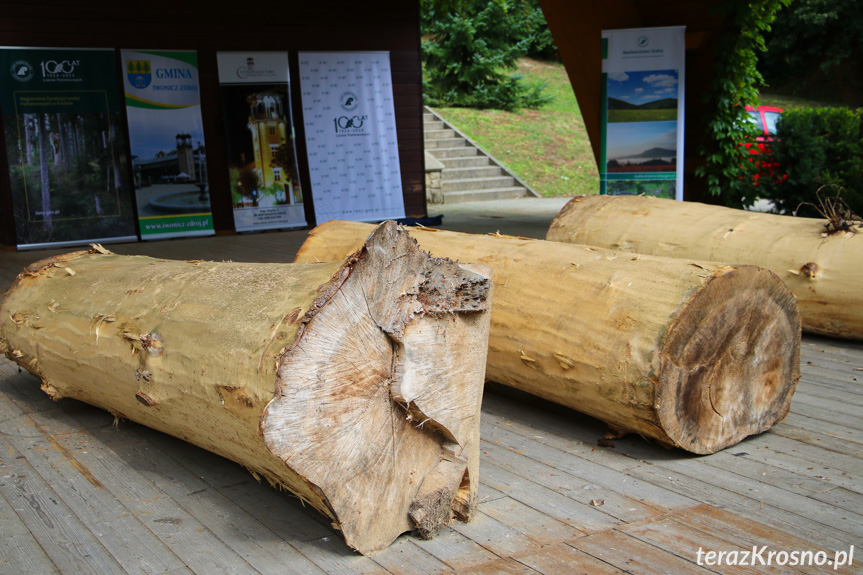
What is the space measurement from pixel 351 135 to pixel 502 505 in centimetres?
849

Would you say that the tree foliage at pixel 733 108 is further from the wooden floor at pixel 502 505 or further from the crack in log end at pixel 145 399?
the crack in log end at pixel 145 399

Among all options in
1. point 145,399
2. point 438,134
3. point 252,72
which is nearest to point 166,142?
point 252,72

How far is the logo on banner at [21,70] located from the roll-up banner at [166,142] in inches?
40.1

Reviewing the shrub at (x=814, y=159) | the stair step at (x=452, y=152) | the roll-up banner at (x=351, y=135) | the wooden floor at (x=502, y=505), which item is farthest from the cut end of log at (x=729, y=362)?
the stair step at (x=452, y=152)

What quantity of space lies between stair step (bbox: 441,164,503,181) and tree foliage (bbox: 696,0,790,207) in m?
5.53

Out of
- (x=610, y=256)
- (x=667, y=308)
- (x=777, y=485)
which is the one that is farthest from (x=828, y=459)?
(x=610, y=256)

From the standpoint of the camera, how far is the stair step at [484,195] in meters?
13.1

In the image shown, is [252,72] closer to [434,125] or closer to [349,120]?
[349,120]

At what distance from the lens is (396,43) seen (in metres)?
10.9

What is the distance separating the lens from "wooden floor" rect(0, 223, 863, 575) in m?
2.21

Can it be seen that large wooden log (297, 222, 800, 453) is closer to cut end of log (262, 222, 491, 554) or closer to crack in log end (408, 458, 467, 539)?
cut end of log (262, 222, 491, 554)

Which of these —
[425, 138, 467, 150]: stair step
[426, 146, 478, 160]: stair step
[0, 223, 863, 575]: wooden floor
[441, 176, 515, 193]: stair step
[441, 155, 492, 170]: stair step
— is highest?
[425, 138, 467, 150]: stair step

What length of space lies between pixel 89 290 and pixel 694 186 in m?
7.68

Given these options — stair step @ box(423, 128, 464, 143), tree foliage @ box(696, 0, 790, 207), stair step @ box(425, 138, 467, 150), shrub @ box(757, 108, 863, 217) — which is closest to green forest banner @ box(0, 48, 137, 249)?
stair step @ box(425, 138, 467, 150)
